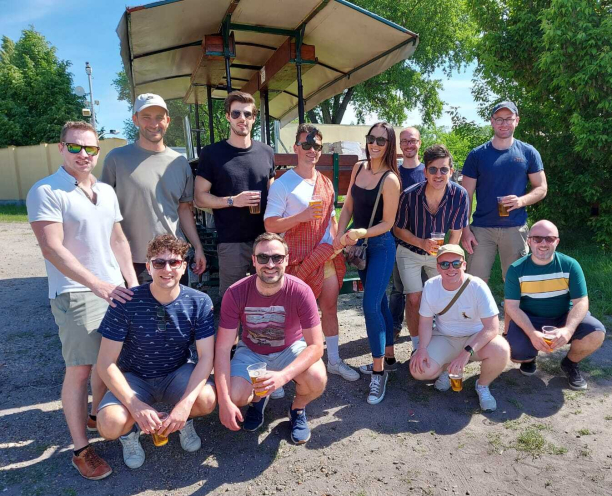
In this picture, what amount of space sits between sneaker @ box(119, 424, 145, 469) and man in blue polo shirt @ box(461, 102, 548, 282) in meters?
3.22

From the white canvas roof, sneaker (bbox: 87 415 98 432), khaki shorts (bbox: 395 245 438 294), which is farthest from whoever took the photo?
the white canvas roof

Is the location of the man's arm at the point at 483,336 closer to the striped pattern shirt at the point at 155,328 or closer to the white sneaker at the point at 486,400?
the white sneaker at the point at 486,400

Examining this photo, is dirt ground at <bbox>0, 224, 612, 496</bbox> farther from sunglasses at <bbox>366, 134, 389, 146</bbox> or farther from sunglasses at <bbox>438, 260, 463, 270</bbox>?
sunglasses at <bbox>366, 134, 389, 146</bbox>

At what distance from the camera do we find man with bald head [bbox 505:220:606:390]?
143 inches

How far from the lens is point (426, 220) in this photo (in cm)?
384

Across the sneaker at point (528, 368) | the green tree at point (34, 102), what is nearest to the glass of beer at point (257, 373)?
the sneaker at point (528, 368)

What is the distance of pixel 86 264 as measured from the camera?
110 inches

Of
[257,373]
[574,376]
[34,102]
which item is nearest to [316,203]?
[257,373]

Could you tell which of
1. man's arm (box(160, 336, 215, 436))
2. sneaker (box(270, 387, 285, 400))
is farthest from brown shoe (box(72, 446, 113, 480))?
sneaker (box(270, 387, 285, 400))

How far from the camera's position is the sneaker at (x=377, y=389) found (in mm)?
3488

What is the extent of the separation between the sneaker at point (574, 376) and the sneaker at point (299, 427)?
7.28ft

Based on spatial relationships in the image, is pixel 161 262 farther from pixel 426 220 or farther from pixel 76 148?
pixel 426 220

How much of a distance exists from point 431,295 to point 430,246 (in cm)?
41

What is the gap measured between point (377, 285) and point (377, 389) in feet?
2.64
